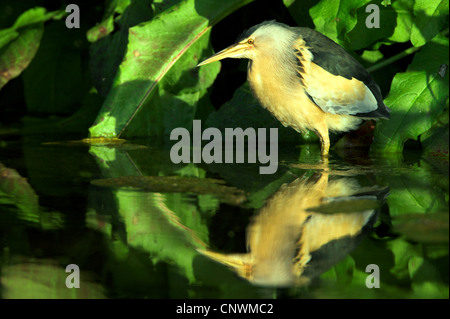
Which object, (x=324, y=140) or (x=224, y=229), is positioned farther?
(x=324, y=140)

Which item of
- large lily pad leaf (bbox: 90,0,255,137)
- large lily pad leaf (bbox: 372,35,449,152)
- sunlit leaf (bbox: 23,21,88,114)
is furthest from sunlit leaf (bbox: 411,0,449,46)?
sunlit leaf (bbox: 23,21,88,114)

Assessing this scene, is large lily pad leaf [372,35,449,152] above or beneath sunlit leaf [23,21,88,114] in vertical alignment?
beneath

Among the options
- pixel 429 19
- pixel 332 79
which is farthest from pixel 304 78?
pixel 429 19

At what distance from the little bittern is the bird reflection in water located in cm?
88

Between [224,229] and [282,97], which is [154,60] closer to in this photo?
[282,97]

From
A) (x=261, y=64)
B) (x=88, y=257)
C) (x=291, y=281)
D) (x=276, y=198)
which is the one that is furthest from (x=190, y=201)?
(x=261, y=64)

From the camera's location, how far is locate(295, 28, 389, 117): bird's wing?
4348mm

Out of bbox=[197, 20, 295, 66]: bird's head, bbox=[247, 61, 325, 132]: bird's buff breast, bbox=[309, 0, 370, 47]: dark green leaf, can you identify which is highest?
bbox=[309, 0, 370, 47]: dark green leaf

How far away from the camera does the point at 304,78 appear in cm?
436

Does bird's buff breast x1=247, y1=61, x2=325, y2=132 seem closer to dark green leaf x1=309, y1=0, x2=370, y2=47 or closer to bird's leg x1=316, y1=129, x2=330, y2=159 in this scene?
bird's leg x1=316, y1=129, x2=330, y2=159

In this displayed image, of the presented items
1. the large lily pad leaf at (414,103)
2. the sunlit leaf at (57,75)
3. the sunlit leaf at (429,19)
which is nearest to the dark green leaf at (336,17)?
the sunlit leaf at (429,19)

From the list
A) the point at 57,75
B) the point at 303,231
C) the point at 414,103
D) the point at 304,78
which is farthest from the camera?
the point at 57,75

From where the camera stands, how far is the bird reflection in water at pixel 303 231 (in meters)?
2.43

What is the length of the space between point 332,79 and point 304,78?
0.56 ft
